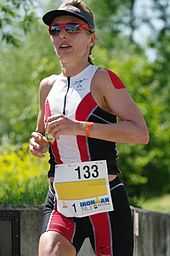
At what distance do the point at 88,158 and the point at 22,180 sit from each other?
548 cm

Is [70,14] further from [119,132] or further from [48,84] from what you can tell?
[119,132]

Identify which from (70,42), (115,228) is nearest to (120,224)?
(115,228)

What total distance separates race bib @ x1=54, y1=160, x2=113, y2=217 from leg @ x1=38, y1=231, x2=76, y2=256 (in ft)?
0.53

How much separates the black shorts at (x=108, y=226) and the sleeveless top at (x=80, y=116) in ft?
0.60

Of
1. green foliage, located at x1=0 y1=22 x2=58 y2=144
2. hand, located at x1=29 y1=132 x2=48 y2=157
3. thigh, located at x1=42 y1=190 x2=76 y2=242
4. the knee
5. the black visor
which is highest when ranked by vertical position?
green foliage, located at x1=0 y1=22 x2=58 y2=144

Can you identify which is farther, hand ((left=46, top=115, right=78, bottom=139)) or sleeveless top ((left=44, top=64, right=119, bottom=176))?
sleeveless top ((left=44, top=64, right=119, bottom=176))

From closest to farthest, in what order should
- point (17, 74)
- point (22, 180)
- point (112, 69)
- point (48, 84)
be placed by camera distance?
point (48, 84) → point (22, 180) → point (112, 69) → point (17, 74)

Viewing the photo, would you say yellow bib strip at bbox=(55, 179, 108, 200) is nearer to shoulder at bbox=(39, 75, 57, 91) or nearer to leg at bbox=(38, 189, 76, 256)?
leg at bbox=(38, 189, 76, 256)

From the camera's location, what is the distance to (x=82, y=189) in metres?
4.95

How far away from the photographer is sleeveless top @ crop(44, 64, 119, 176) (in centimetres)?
484

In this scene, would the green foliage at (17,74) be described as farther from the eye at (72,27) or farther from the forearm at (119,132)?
the forearm at (119,132)

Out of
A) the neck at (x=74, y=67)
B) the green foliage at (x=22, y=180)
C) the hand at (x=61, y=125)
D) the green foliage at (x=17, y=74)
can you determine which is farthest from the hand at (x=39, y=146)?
the green foliage at (x=17, y=74)

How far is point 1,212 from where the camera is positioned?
6.56 metres

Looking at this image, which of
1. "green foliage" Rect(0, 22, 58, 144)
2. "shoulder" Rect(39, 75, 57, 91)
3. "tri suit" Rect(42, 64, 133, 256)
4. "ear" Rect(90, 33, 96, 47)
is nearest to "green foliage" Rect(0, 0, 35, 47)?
"shoulder" Rect(39, 75, 57, 91)
